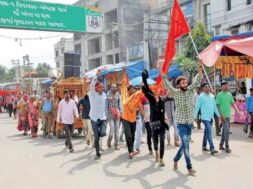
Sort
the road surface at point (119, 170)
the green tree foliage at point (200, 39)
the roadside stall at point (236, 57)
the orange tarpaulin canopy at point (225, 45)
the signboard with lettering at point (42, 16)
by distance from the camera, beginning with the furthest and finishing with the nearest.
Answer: the green tree foliage at point (200, 39) < the signboard with lettering at point (42, 16) < the roadside stall at point (236, 57) < the orange tarpaulin canopy at point (225, 45) < the road surface at point (119, 170)

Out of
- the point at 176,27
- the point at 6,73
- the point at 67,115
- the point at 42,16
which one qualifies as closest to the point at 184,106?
the point at 176,27

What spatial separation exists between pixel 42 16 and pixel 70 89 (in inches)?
368

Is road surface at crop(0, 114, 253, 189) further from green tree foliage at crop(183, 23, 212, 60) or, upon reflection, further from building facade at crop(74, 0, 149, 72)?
building facade at crop(74, 0, 149, 72)

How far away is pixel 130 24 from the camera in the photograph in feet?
141

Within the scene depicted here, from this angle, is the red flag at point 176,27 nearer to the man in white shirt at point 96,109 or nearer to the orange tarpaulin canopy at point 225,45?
the orange tarpaulin canopy at point 225,45

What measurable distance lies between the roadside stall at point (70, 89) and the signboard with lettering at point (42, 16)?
8.69m

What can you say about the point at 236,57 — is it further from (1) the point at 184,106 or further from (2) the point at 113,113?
(1) the point at 184,106

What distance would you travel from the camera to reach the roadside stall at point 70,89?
13289 mm

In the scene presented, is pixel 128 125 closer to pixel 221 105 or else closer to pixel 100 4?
pixel 221 105

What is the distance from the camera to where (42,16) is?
2191 centimetres

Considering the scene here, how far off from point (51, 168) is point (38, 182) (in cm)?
115

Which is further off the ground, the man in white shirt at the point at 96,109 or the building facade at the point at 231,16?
the building facade at the point at 231,16

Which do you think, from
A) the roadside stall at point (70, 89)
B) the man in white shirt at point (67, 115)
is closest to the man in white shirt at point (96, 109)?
the man in white shirt at point (67, 115)

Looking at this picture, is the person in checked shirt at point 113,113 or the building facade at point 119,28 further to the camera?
the building facade at point 119,28
